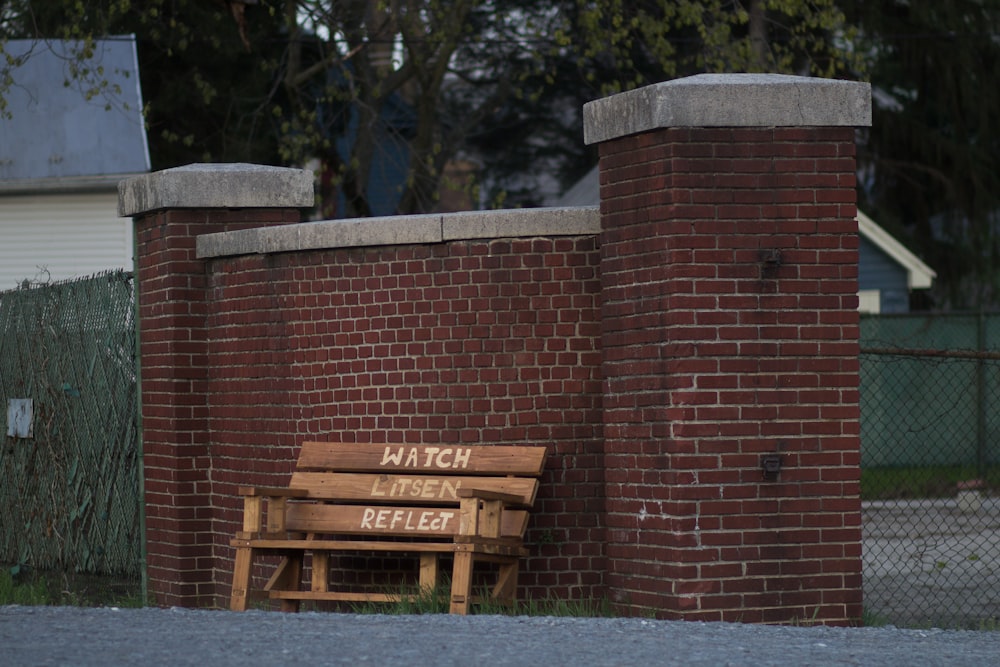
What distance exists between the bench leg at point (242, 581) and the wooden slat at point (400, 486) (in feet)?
1.45

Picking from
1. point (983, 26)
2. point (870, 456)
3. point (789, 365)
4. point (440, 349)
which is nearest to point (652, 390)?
point (789, 365)

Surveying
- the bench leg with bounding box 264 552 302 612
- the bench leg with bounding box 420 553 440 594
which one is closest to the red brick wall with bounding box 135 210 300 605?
the bench leg with bounding box 264 552 302 612

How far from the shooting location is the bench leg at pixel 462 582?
25.9 feet

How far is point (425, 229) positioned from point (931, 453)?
13.2m

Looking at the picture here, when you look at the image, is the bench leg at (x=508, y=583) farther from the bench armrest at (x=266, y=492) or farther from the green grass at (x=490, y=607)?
A: the bench armrest at (x=266, y=492)

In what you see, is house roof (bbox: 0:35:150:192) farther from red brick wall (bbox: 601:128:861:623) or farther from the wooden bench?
red brick wall (bbox: 601:128:861:623)

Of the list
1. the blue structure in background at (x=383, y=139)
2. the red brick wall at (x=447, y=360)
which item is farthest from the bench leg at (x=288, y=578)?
the blue structure in background at (x=383, y=139)

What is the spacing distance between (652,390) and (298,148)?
13.0 metres

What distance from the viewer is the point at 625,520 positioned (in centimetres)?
808

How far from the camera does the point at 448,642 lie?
664cm

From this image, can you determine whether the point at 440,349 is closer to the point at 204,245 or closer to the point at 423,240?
the point at 423,240

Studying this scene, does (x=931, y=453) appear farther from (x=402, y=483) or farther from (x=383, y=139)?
(x=383, y=139)

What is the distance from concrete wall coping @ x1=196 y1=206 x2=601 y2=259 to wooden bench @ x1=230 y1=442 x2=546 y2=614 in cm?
106

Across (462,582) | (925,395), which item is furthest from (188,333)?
(925,395)
